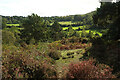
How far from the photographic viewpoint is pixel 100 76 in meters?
5.27

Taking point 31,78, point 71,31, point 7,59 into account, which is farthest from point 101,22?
point 71,31

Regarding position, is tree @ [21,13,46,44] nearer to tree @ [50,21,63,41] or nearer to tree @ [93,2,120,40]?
tree @ [50,21,63,41]

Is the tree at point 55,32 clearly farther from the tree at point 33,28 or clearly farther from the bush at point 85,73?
the bush at point 85,73

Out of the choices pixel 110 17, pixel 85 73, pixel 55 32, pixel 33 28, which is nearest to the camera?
pixel 85 73

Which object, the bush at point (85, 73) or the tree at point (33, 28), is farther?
the tree at point (33, 28)

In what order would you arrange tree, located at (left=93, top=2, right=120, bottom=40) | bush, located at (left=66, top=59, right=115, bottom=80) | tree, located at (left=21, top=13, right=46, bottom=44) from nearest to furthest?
bush, located at (left=66, top=59, right=115, bottom=80), tree, located at (left=93, top=2, right=120, bottom=40), tree, located at (left=21, top=13, right=46, bottom=44)

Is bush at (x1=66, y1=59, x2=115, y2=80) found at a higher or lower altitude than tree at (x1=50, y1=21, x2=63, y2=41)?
lower

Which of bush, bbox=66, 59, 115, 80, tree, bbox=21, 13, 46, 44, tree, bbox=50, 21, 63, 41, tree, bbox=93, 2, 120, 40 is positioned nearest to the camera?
bush, bbox=66, 59, 115, 80

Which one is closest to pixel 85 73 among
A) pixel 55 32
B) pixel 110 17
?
pixel 110 17

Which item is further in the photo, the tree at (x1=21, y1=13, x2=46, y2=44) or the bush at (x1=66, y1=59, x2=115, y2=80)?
the tree at (x1=21, y1=13, x2=46, y2=44)

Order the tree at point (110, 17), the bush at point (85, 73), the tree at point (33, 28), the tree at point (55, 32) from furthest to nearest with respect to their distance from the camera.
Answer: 1. the tree at point (55, 32)
2. the tree at point (33, 28)
3. the tree at point (110, 17)
4. the bush at point (85, 73)

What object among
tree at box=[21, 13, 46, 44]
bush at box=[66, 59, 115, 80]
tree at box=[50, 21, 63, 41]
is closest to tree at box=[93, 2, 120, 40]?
bush at box=[66, 59, 115, 80]

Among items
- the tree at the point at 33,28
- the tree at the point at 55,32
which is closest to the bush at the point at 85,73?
the tree at the point at 33,28

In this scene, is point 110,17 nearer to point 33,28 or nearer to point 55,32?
point 33,28
